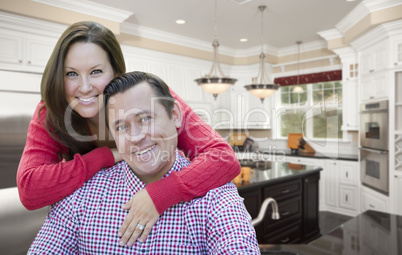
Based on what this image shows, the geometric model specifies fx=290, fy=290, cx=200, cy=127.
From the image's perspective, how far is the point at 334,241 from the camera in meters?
1.27

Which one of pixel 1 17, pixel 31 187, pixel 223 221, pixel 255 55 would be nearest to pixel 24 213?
pixel 31 187

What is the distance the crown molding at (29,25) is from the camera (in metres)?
3.29

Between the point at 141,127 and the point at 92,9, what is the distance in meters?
3.59

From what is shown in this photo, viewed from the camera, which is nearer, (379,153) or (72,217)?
(72,217)

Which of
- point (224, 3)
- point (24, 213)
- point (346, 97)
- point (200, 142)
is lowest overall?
point (24, 213)

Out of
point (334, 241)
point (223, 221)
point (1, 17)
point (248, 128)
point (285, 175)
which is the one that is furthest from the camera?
point (248, 128)

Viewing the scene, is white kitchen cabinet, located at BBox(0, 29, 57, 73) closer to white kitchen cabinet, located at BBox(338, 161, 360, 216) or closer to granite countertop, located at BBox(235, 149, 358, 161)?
granite countertop, located at BBox(235, 149, 358, 161)

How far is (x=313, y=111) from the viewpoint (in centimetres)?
600

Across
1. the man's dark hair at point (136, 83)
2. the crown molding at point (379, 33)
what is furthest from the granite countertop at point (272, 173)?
the crown molding at point (379, 33)

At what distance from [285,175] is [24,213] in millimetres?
2316

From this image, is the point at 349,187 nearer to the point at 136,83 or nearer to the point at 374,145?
the point at 374,145

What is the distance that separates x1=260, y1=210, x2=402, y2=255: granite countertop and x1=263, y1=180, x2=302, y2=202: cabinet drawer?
1.31 meters

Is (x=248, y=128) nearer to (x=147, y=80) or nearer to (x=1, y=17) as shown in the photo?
(x=1, y=17)

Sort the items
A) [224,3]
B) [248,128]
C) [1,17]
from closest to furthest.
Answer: [1,17], [224,3], [248,128]
